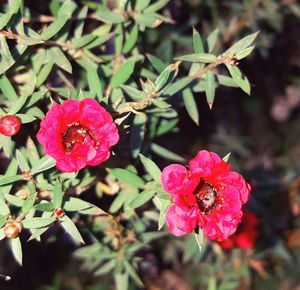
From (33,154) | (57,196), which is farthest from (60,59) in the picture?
(57,196)

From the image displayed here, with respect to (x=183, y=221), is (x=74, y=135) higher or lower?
higher

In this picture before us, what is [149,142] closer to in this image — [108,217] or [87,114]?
[108,217]

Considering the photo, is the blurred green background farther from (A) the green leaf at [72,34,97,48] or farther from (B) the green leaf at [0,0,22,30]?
(B) the green leaf at [0,0,22,30]

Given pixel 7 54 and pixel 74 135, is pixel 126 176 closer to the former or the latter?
pixel 74 135

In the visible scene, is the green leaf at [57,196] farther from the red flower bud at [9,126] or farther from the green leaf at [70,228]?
the red flower bud at [9,126]

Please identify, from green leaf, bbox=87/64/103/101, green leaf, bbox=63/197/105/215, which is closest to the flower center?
green leaf, bbox=63/197/105/215

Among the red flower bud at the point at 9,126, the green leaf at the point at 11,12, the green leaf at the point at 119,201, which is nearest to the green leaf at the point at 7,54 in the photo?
the green leaf at the point at 11,12
